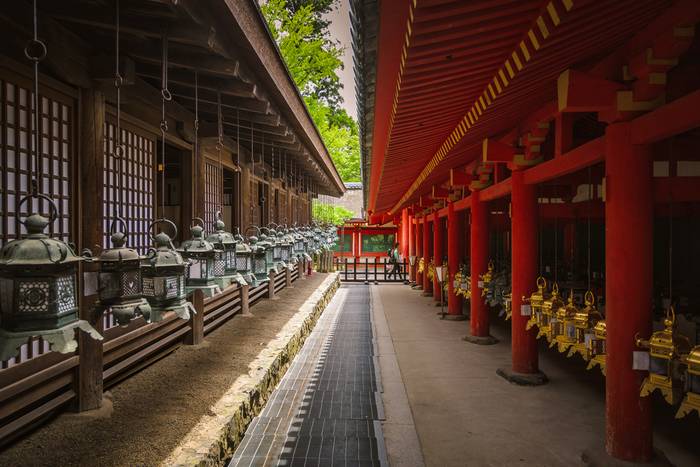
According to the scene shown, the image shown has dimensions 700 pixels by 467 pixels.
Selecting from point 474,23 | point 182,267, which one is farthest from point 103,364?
point 474,23

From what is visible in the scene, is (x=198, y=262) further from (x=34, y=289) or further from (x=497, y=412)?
(x=497, y=412)

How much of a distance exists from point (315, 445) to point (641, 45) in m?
5.08

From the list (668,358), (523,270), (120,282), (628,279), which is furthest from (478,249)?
(120,282)

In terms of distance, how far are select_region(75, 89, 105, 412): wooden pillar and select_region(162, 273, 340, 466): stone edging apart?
3.67ft

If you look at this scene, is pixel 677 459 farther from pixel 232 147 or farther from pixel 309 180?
pixel 309 180

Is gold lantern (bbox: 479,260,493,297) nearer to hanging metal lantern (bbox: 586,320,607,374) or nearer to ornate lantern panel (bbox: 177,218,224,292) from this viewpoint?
hanging metal lantern (bbox: 586,320,607,374)

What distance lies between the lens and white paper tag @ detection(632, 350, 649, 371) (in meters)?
4.18

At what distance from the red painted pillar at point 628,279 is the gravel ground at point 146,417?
13.0 feet

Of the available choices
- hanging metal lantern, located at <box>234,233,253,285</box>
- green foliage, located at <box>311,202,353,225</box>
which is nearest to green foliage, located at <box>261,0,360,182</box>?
green foliage, located at <box>311,202,353,225</box>

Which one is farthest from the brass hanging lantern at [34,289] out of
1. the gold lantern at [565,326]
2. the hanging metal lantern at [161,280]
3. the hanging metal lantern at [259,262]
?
the gold lantern at [565,326]

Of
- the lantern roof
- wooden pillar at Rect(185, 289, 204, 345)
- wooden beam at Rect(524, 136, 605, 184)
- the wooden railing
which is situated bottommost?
the wooden railing

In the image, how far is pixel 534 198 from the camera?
7188 mm

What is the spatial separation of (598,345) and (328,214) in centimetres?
3021

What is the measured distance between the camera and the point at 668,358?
3902 millimetres
